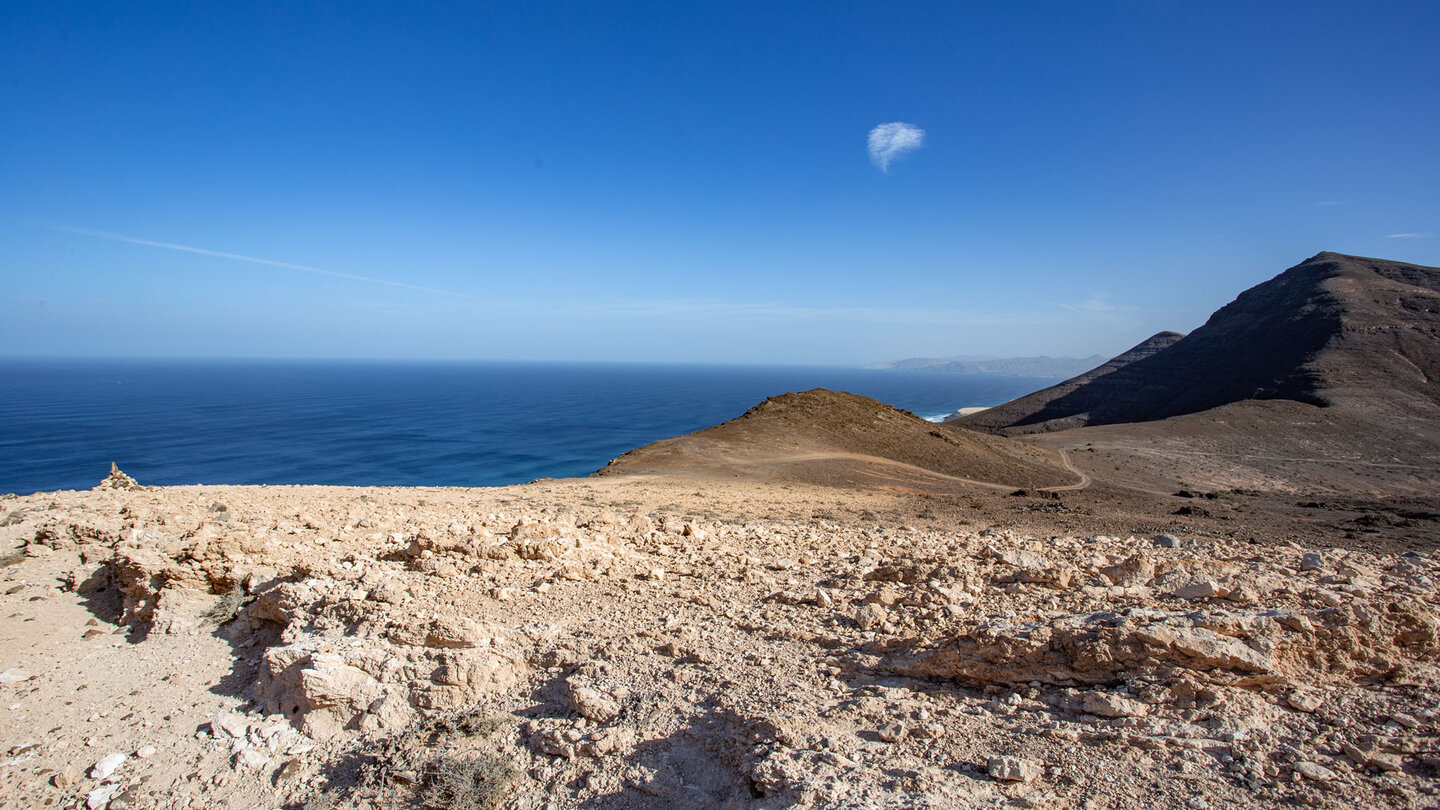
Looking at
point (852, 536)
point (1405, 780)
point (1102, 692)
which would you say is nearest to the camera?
point (1405, 780)

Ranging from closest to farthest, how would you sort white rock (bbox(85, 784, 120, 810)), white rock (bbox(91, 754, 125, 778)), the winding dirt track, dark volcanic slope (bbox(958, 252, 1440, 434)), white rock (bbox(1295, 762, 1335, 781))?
white rock (bbox(1295, 762, 1335, 781))
white rock (bbox(85, 784, 120, 810))
white rock (bbox(91, 754, 125, 778))
the winding dirt track
dark volcanic slope (bbox(958, 252, 1440, 434))

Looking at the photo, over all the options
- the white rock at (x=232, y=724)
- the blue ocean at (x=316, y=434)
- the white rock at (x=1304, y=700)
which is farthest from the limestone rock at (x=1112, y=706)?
the blue ocean at (x=316, y=434)

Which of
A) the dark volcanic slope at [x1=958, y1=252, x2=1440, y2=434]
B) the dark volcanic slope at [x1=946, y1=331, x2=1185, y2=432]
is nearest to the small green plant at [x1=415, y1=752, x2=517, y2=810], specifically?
the dark volcanic slope at [x1=958, y1=252, x2=1440, y2=434]

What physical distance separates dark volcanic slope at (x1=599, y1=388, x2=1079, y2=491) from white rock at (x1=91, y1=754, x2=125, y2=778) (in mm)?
16711

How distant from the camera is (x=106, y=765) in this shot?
451cm

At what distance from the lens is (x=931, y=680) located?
14.5 feet

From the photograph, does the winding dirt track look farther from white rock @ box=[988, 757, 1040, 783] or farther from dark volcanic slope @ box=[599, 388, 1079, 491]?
white rock @ box=[988, 757, 1040, 783]

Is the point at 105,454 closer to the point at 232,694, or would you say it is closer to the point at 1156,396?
the point at 232,694

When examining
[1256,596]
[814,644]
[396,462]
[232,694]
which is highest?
[1256,596]

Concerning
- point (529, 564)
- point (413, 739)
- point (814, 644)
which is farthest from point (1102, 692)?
point (529, 564)

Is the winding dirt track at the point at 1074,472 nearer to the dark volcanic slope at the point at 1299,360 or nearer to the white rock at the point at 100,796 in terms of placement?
the dark volcanic slope at the point at 1299,360

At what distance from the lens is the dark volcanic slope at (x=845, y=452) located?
22.1m

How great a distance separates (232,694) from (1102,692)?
661cm

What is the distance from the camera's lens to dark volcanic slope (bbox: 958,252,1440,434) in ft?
130
